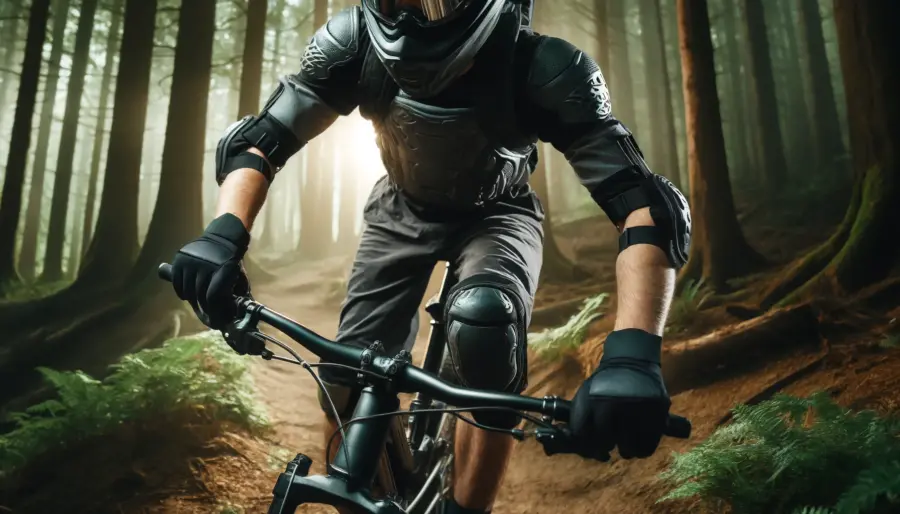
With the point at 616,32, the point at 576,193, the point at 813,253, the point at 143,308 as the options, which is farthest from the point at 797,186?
the point at 143,308

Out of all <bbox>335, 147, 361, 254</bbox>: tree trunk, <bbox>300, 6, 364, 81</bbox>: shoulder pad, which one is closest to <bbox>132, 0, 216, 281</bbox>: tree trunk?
<bbox>335, 147, 361, 254</bbox>: tree trunk

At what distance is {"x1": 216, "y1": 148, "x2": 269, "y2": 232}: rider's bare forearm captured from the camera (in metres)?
1.82

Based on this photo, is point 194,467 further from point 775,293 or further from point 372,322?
point 775,293

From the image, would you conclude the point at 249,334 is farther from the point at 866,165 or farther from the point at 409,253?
the point at 866,165

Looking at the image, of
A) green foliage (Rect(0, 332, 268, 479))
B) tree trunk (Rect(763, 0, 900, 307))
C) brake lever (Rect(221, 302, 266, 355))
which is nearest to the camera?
brake lever (Rect(221, 302, 266, 355))

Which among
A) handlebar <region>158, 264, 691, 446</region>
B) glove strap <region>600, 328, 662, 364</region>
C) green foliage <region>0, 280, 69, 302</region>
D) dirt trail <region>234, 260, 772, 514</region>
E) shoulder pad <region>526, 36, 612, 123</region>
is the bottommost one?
dirt trail <region>234, 260, 772, 514</region>

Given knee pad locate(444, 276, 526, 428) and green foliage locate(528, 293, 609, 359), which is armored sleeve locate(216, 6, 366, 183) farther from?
green foliage locate(528, 293, 609, 359)

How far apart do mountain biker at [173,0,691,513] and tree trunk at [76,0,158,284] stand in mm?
3878

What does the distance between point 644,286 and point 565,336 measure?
9.91 ft

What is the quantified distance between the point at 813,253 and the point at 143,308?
16.9 ft

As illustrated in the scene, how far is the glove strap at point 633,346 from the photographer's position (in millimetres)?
1295

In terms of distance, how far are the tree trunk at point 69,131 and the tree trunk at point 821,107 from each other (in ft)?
22.1

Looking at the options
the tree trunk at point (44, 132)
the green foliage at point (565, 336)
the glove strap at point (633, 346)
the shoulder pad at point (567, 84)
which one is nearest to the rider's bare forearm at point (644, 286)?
the glove strap at point (633, 346)

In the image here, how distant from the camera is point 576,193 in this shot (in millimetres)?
9805
